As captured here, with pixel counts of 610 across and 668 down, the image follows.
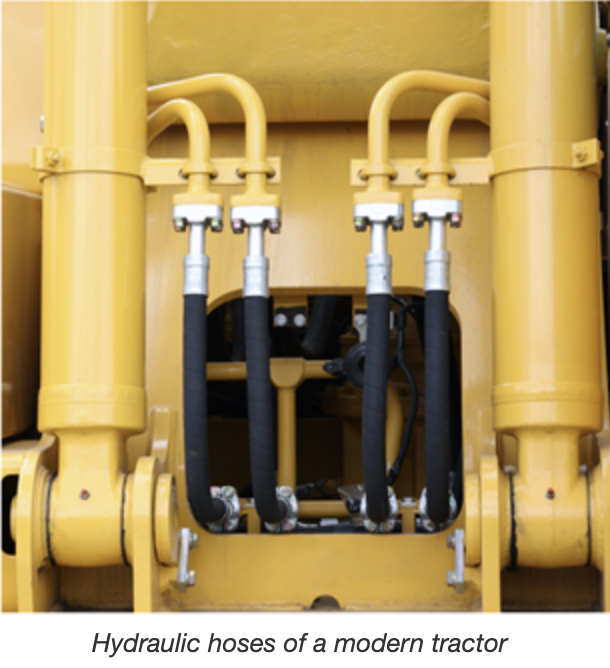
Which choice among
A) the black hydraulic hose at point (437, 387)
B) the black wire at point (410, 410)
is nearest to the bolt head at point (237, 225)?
the black hydraulic hose at point (437, 387)

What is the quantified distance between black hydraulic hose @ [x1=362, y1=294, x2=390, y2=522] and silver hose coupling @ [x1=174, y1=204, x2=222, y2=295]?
27 centimetres

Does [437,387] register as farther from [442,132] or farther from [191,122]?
[191,122]

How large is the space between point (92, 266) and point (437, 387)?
1.89ft

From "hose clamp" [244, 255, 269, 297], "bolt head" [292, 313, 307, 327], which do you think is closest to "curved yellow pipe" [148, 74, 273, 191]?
"hose clamp" [244, 255, 269, 297]

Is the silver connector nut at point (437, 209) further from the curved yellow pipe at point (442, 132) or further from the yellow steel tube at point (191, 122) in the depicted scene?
the yellow steel tube at point (191, 122)

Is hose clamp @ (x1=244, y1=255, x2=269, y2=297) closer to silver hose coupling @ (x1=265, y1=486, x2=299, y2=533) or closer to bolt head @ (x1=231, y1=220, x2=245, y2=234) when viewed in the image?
bolt head @ (x1=231, y1=220, x2=245, y2=234)

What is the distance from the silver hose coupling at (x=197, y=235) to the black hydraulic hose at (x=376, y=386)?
27 centimetres

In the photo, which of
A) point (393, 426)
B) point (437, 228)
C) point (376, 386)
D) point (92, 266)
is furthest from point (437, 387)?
point (92, 266)

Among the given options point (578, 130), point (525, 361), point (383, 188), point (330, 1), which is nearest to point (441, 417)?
point (525, 361)

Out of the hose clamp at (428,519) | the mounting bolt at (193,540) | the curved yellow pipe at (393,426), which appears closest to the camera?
the mounting bolt at (193,540)

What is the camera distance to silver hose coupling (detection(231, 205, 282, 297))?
4.49ft

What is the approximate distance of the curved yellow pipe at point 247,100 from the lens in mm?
1395

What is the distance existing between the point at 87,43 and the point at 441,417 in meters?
0.83

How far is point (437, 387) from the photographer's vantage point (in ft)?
4.34
